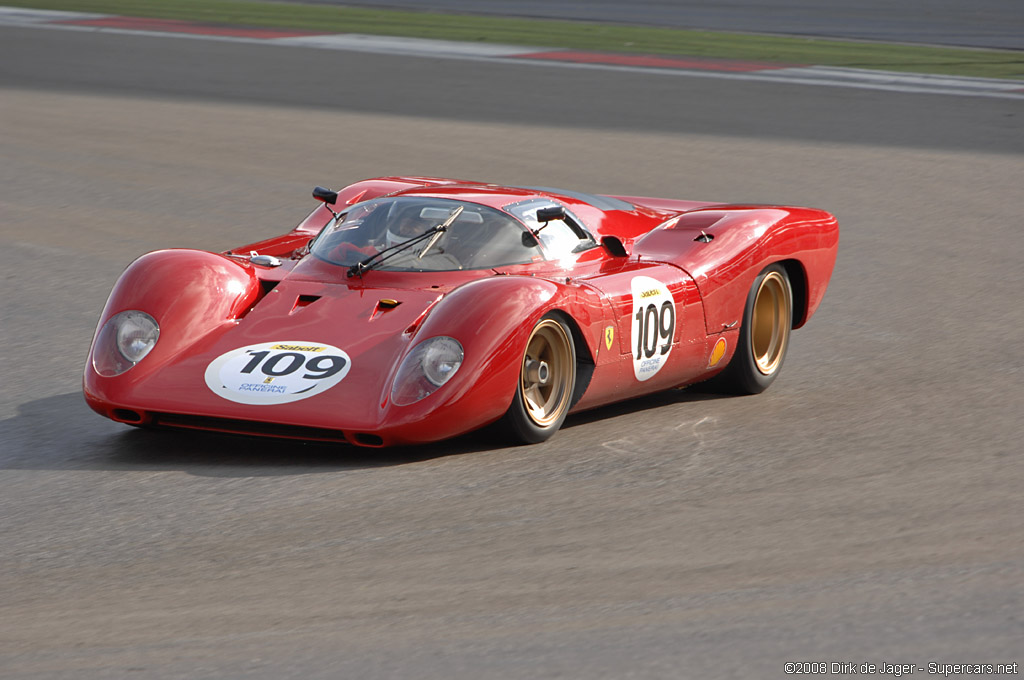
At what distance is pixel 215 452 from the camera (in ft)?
21.6

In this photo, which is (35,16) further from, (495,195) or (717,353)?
(717,353)

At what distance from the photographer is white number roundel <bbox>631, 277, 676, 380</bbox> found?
725 cm

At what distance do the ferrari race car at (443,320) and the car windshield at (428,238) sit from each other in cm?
1

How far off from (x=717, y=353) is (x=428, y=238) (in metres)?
1.60

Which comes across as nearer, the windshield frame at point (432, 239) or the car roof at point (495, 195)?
the windshield frame at point (432, 239)

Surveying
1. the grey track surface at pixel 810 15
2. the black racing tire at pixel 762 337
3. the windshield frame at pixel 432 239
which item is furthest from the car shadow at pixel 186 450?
the grey track surface at pixel 810 15

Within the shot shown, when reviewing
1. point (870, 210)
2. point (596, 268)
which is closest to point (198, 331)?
point (596, 268)

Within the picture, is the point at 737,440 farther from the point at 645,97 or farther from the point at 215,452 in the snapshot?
the point at 645,97

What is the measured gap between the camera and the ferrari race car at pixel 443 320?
638 centimetres

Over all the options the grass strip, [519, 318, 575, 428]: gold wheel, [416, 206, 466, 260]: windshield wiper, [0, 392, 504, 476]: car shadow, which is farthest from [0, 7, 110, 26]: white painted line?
[519, 318, 575, 428]: gold wheel

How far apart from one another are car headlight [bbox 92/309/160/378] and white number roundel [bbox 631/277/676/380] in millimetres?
2175

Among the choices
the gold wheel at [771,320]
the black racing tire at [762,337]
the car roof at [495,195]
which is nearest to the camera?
the car roof at [495,195]

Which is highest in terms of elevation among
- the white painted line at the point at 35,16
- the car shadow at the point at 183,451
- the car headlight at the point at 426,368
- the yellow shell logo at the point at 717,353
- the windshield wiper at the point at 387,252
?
the windshield wiper at the point at 387,252

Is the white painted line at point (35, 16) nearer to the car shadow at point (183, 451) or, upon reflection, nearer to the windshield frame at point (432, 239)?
the windshield frame at point (432, 239)
